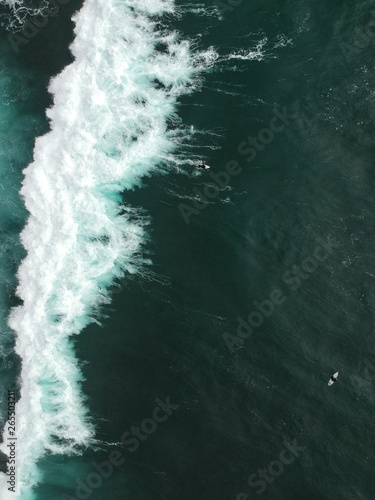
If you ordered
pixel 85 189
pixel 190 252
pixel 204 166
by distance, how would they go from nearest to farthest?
pixel 190 252 < pixel 204 166 < pixel 85 189

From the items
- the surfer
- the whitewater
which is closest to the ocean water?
the whitewater

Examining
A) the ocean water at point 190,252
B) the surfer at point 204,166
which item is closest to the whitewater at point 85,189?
the ocean water at point 190,252

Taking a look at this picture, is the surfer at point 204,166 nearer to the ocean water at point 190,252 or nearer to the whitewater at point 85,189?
the ocean water at point 190,252

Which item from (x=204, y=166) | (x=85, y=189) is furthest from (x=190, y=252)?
(x=85, y=189)

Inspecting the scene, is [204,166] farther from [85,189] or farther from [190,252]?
[85,189]

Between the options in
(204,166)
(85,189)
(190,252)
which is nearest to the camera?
(190,252)

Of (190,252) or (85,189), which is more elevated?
(85,189)

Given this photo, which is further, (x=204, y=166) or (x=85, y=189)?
(x=85, y=189)

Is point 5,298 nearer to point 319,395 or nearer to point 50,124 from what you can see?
point 50,124
